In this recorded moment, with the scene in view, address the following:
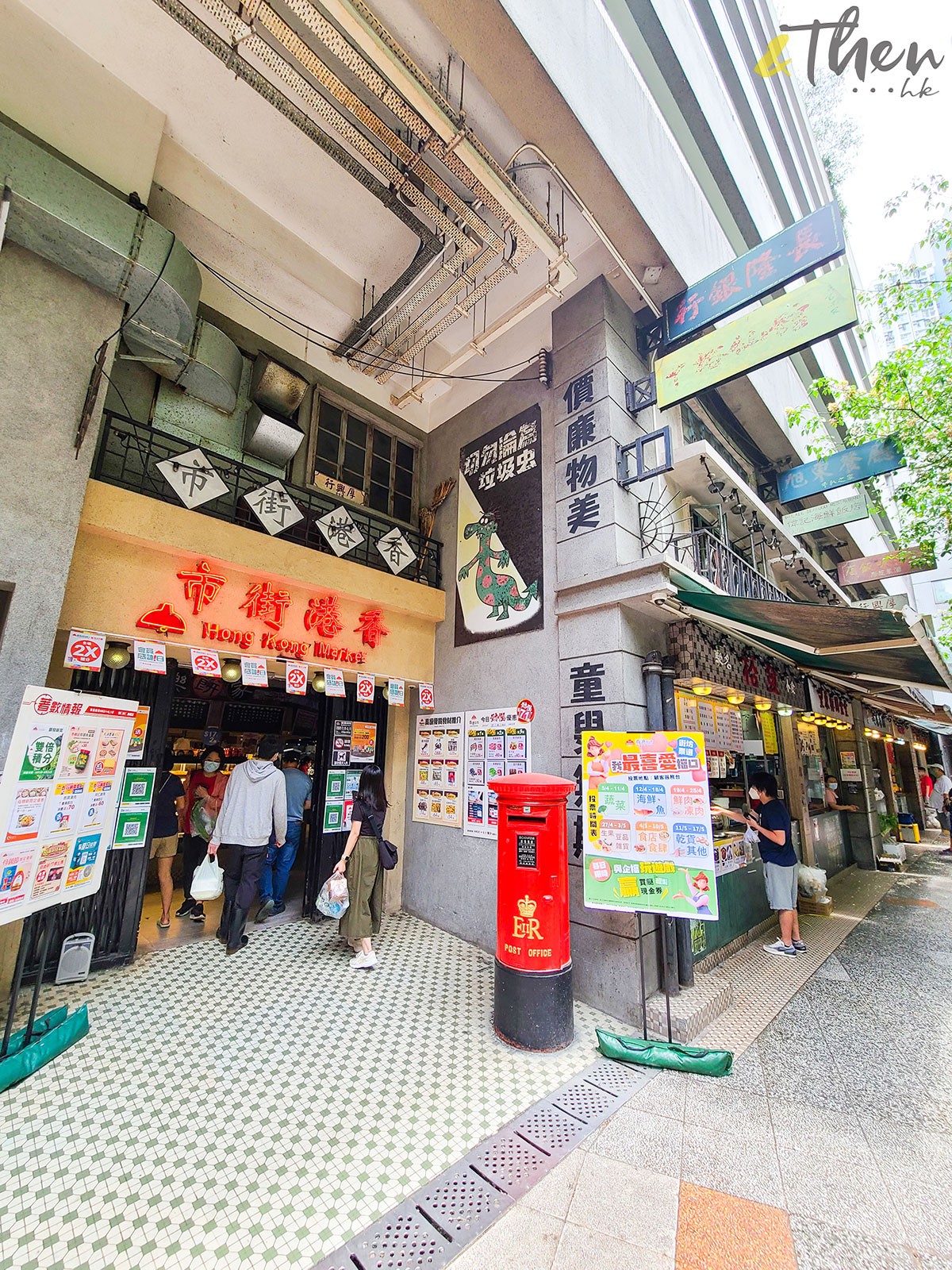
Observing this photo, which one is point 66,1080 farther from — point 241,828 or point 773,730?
point 773,730

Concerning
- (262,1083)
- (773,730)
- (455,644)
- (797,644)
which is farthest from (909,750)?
(262,1083)

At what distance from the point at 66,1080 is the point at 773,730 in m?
9.22

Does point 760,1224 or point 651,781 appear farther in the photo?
point 651,781

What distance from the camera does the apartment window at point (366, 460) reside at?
25.2 ft

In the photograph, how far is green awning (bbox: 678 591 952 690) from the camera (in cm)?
456

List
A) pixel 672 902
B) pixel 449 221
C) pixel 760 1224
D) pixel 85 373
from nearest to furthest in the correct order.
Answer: pixel 760 1224 → pixel 672 902 → pixel 85 373 → pixel 449 221

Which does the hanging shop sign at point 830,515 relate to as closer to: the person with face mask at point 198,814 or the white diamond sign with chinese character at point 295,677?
the white diamond sign with chinese character at point 295,677

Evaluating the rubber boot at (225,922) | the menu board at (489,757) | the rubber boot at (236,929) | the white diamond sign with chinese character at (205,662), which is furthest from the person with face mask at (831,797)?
the white diamond sign with chinese character at (205,662)

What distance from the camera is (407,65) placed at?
3977mm

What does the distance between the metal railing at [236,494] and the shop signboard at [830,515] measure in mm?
5913

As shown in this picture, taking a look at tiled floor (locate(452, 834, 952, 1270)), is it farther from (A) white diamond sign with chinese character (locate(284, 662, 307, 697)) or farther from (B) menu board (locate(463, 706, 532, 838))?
(A) white diamond sign with chinese character (locate(284, 662, 307, 697))

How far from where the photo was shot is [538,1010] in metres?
3.93

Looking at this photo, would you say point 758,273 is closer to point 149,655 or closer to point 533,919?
point 533,919

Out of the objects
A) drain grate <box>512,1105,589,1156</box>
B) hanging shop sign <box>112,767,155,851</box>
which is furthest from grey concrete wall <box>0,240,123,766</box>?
drain grate <box>512,1105,589,1156</box>
